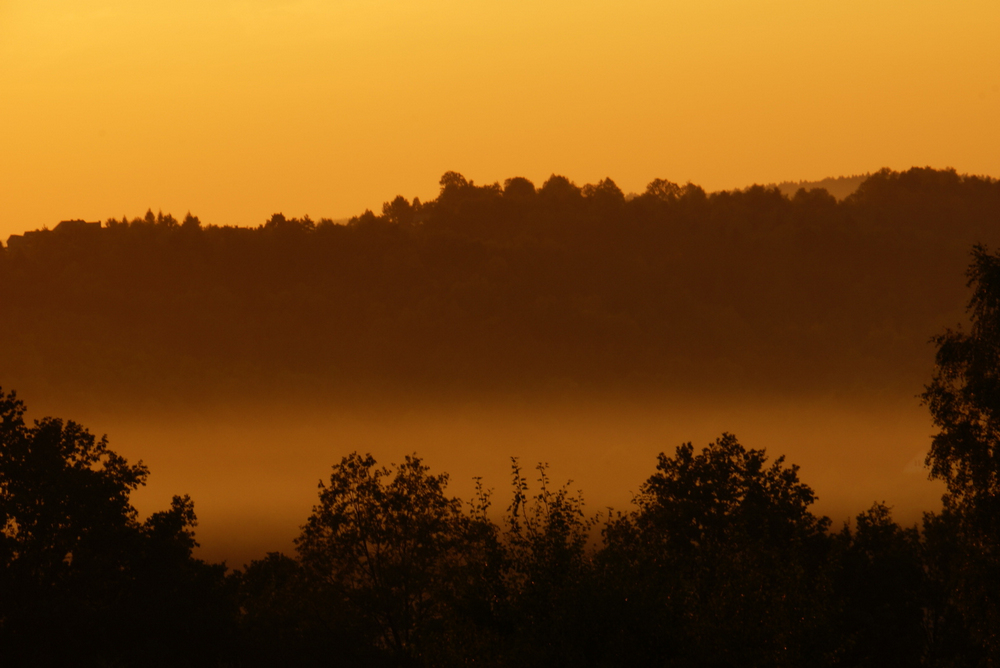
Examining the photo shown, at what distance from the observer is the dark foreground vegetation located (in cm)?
2375

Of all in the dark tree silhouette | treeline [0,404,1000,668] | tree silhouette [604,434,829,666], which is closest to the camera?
tree silhouette [604,434,829,666]

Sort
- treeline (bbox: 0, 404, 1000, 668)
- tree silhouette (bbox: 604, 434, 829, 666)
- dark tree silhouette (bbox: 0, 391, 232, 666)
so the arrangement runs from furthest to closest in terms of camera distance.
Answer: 1. dark tree silhouette (bbox: 0, 391, 232, 666)
2. treeline (bbox: 0, 404, 1000, 668)
3. tree silhouette (bbox: 604, 434, 829, 666)

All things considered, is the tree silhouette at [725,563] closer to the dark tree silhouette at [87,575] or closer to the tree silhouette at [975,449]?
the tree silhouette at [975,449]

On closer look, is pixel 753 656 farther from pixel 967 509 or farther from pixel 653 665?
pixel 967 509

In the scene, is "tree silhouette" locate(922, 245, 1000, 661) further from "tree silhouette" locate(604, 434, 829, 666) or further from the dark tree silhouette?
the dark tree silhouette

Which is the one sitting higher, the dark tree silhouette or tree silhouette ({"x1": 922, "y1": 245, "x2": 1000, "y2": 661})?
tree silhouette ({"x1": 922, "y1": 245, "x2": 1000, "y2": 661})

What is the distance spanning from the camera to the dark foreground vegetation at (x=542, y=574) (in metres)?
23.8

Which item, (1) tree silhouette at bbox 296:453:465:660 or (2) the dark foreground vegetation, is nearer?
(2) the dark foreground vegetation

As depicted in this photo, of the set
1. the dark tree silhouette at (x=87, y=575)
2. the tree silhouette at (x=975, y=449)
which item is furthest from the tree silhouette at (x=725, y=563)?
the dark tree silhouette at (x=87, y=575)

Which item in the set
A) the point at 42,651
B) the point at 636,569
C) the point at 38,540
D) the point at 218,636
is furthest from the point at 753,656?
the point at 38,540

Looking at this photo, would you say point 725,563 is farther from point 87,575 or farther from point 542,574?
point 87,575

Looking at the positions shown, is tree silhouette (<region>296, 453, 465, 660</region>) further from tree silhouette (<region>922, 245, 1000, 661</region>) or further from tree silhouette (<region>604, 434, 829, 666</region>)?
tree silhouette (<region>922, 245, 1000, 661</region>)

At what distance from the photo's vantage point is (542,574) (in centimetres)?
2483

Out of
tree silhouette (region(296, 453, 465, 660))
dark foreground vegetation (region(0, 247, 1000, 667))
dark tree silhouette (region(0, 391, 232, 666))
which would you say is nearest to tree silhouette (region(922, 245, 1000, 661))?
dark foreground vegetation (region(0, 247, 1000, 667))
